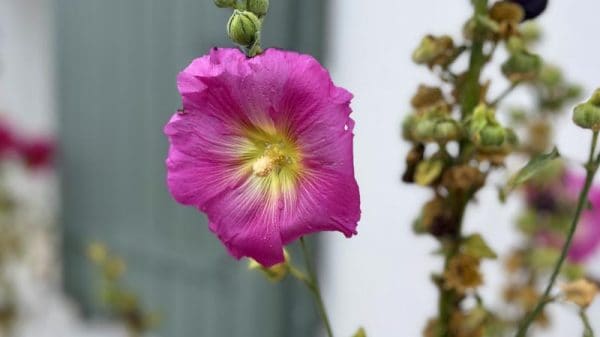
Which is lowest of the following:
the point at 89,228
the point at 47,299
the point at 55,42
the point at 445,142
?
the point at 47,299

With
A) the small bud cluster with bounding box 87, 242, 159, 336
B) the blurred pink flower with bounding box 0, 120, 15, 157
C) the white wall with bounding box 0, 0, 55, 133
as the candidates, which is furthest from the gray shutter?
the white wall with bounding box 0, 0, 55, 133

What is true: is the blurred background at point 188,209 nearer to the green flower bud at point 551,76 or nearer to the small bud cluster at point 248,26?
the green flower bud at point 551,76

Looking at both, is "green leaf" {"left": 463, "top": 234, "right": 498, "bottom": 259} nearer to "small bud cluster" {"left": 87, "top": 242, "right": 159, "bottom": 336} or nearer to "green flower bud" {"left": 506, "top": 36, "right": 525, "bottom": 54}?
"green flower bud" {"left": 506, "top": 36, "right": 525, "bottom": 54}

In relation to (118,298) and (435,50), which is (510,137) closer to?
(435,50)

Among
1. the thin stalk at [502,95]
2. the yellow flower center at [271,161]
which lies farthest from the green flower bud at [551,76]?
the yellow flower center at [271,161]

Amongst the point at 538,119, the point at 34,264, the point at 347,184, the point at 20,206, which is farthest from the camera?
the point at 34,264

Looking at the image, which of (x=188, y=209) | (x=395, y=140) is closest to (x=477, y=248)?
(x=395, y=140)

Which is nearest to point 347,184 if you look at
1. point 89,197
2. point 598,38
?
point 598,38

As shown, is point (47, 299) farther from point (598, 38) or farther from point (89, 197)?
point (598, 38)
